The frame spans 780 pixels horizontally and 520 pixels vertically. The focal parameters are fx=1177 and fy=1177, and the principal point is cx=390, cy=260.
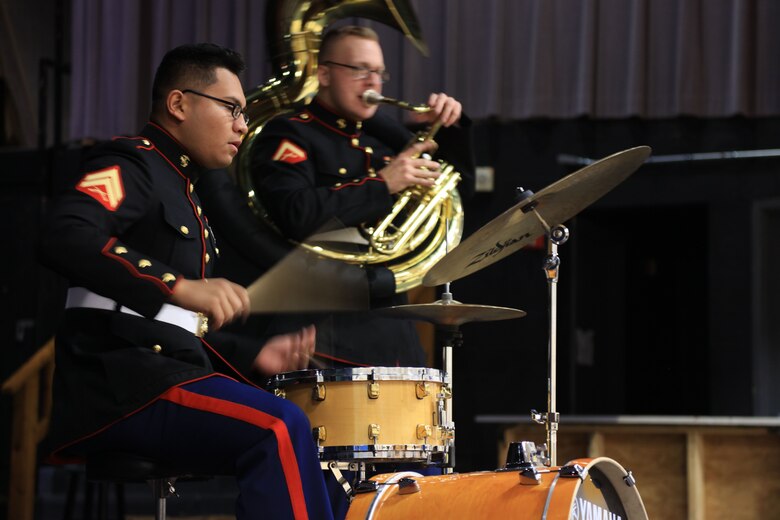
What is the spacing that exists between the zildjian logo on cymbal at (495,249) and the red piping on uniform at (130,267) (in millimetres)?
791

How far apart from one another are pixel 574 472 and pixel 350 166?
1253 millimetres

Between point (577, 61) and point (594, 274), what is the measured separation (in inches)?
44.0

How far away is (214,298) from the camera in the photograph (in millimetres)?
2125

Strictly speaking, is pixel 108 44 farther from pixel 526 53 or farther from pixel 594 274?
pixel 594 274

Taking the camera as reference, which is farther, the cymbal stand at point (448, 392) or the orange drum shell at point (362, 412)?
the cymbal stand at point (448, 392)

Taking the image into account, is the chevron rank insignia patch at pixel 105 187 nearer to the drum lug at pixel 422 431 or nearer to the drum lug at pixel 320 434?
the drum lug at pixel 320 434

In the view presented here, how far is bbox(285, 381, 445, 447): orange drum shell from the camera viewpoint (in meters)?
2.58

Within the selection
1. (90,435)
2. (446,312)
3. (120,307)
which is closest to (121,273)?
(120,307)

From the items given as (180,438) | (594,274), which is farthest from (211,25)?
(180,438)

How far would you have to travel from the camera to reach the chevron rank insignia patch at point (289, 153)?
313 centimetres

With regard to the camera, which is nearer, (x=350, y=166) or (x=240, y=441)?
(x=240, y=441)

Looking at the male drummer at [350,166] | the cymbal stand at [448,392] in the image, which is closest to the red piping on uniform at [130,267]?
the cymbal stand at [448,392]

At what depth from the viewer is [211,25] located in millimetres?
6254

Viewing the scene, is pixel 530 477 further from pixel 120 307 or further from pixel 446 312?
pixel 120 307
